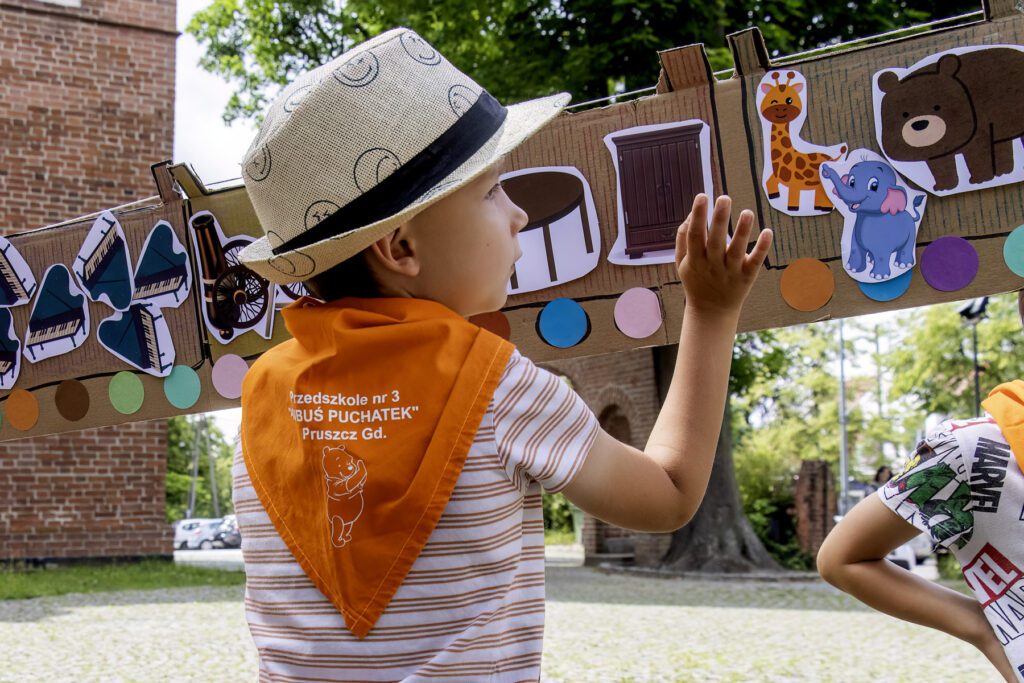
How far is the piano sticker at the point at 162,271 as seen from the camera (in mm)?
2604

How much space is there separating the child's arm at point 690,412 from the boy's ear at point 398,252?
0.97 feet

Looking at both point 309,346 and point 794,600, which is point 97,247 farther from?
point 794,600

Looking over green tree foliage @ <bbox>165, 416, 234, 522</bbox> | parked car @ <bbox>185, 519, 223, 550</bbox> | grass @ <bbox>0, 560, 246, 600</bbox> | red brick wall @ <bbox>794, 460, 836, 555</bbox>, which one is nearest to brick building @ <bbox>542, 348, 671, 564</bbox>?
red brick wall @ <bbox>794, 460, 836, 555</bbox>

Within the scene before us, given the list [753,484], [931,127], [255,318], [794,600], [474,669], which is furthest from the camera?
[753,484]

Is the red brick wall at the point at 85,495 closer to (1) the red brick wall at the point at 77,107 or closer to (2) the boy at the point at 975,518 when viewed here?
(1) the red brick wall at the point at 77,107

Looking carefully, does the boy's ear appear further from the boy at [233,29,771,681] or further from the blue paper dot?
the blue paper dot

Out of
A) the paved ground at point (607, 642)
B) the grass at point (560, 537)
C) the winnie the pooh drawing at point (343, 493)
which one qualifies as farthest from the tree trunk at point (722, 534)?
the grass at point (560, 537)

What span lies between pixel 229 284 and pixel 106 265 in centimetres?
33

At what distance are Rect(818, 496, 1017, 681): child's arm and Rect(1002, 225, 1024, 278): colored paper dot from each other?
708mm

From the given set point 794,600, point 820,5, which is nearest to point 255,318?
point 794,600

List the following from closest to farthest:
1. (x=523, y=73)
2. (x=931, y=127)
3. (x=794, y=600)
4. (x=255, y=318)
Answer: (x=931, y=127) < (x=255, y=318) < (x=794, y=600) < (x=523, y=73)

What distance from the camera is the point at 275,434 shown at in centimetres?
119

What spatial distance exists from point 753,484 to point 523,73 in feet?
29.3

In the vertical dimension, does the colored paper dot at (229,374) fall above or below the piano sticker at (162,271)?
below
